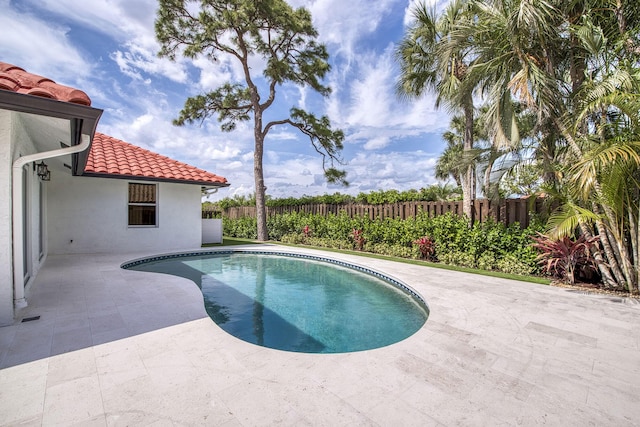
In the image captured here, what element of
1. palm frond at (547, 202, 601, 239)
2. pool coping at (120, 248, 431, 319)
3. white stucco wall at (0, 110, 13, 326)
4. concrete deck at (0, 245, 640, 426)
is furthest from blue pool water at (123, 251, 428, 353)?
palm frond at (547, 202, 601, 239)

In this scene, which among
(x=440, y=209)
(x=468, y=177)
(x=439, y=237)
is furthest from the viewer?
(x=440, y=209)

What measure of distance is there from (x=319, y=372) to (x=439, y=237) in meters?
8.34

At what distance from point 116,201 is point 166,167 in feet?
8.18

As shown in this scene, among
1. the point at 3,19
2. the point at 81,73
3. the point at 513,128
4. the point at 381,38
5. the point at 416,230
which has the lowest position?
the point at 416,230

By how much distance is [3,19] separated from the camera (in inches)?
243

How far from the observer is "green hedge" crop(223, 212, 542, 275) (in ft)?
27.0

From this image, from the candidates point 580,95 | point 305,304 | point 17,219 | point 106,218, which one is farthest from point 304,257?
point 580,95

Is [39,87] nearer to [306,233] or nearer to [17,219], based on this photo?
[17,219]

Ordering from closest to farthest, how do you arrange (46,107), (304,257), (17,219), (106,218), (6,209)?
(46,107) → (6,209) → (17,219) → (106,218) → (304,257)

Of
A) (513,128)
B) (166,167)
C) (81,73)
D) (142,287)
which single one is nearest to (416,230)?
(513,128)

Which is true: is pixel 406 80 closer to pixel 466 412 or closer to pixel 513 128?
pixel 513 128

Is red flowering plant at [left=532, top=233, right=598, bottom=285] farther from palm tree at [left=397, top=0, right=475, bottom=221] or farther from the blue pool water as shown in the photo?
the blue pool water

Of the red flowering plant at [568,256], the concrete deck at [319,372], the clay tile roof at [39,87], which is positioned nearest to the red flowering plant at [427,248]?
the red flowering plant at [568,256]

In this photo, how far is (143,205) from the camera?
1241 centimetres
